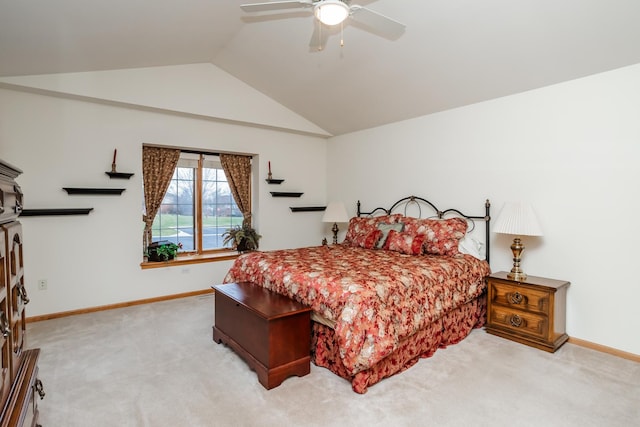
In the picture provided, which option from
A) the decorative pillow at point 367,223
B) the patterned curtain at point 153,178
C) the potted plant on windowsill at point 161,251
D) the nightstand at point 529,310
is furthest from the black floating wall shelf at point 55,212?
the nightstand at point 529,310

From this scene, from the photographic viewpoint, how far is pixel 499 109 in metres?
3.67

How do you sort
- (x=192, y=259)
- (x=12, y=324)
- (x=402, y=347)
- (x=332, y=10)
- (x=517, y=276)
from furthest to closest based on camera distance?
1. (x=192, y=259)
2. (x=517, y=276)
3. (x=402, y=347)
4. (x=332, y=10)
5. (x=12, y=324)

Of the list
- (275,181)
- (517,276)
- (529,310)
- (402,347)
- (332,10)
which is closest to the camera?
(332,10)

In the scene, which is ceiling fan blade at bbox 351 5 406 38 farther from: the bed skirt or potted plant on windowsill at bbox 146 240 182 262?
potted plant on windowsill at bbox 146 240 182 262

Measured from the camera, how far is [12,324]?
119 cm

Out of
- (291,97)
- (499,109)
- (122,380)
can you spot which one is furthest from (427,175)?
(122,380)

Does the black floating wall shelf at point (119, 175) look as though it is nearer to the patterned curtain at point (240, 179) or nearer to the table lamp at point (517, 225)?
the patterned curtain at point (240, 179)

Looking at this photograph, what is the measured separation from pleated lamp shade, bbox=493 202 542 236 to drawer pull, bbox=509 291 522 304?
0.57m

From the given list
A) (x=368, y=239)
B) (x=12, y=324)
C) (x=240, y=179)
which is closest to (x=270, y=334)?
(x=12, y=324)

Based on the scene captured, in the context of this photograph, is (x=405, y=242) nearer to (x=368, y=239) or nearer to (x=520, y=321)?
(x=368, y=239)

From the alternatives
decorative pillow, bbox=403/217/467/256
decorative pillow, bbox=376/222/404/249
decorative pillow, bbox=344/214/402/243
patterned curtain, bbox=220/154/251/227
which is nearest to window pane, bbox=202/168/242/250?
patterned curtain, bbox=220/154/251/227

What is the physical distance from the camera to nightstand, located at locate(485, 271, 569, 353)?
2977 millimetres

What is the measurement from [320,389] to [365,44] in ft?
10.4

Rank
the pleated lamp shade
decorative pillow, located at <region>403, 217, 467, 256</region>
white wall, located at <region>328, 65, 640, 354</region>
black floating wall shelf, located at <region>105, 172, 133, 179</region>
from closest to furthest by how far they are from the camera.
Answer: white wall, located at <region>328, 65, 640, 354</region> < the pleated lamp shade < decorative pillow, located at <region>403, 217, 467, 256</region> < black floating wall shelf, located at <region>105, 172, 133, 179</region>
